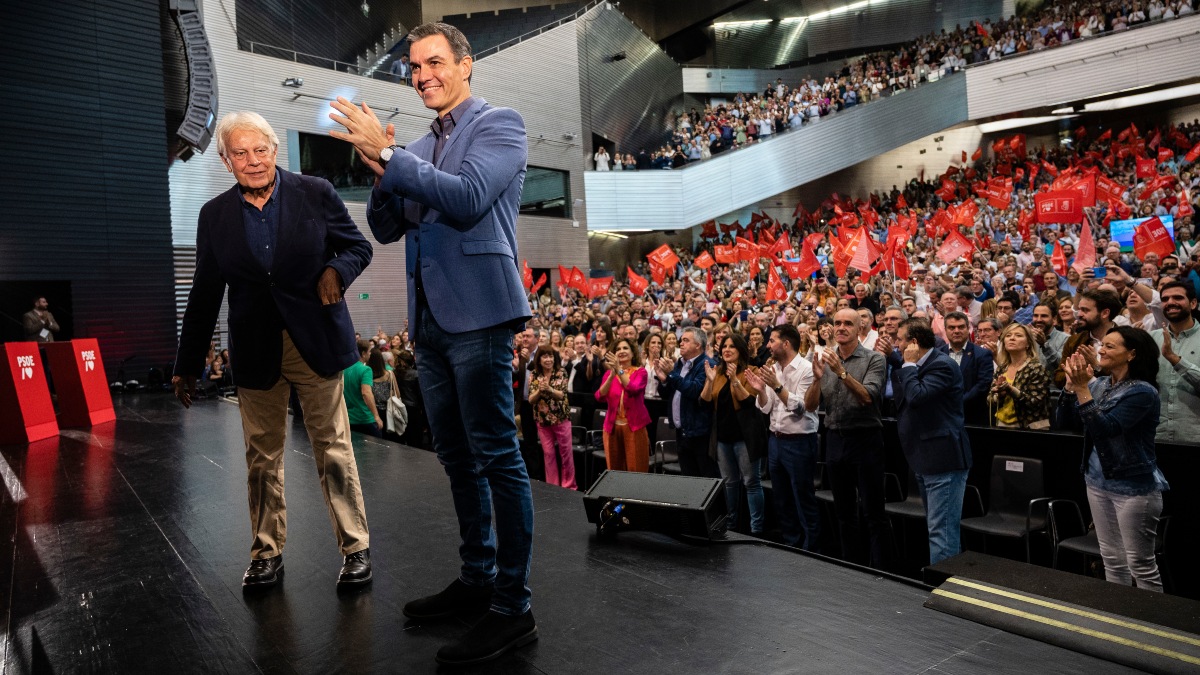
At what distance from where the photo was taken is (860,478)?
472 centimetres

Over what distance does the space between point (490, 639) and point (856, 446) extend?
3307 millimetres

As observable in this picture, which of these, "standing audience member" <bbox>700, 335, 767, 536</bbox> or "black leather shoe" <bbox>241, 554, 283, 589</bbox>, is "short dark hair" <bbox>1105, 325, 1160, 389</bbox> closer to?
"standing audience member" <bbox>700, 335, 767, 536</bbox>

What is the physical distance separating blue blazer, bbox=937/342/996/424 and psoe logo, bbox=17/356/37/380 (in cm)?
800

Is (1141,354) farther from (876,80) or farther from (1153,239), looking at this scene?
(876,80)

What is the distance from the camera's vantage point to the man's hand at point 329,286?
103 inches

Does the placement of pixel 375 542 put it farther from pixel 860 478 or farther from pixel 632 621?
pixel 860 478

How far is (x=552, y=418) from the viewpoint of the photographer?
270 inches

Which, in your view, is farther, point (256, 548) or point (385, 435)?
point (385, 435)

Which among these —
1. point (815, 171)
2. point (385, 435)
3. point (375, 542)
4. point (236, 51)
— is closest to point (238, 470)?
point (375, 542)

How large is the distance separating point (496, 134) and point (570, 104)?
70.4 feet

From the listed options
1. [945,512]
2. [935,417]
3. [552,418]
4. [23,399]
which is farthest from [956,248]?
[23,399]

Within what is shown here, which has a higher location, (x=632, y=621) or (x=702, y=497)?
(x=702, y=497)

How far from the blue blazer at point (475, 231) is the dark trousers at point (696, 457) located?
12.7 ft

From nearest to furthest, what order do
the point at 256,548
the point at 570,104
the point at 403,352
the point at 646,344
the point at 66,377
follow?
1. the point at 256,548
2. the point at 646,344
3. the point at 66,377
4. the point at 403,352
5. the point at 570,104
